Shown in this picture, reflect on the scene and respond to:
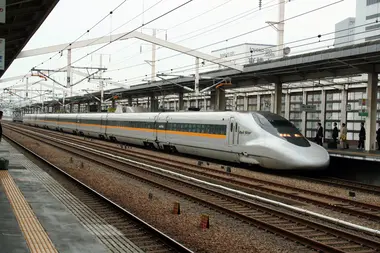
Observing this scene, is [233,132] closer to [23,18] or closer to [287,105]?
[23,18]

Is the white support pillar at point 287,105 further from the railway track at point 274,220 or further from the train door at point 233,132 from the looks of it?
the railway track at point 274,220

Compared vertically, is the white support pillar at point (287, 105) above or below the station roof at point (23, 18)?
below

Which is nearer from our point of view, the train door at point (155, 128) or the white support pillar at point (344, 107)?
the white support pillar at point (344, 107)

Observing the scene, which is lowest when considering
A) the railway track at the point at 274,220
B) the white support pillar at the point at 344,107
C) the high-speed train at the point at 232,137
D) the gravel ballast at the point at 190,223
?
the gravel ballast at the point at 190,223

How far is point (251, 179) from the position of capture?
54.7ft

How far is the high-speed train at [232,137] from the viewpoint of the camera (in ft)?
57.3

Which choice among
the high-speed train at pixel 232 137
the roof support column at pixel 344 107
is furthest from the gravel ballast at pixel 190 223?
the roof support column at pixel 344 107

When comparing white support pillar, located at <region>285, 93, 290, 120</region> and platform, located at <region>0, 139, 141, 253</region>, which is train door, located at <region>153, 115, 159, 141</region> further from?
platform, located at <region>0, 139, 141, 253</region>

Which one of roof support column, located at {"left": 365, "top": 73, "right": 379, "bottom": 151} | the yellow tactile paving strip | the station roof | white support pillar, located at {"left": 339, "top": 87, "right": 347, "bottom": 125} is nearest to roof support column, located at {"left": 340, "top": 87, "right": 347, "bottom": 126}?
white support pillar, located at {"left": 339, "top": 87, "right": 347, "bottom": 125}

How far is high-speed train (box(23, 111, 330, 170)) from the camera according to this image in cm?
1747

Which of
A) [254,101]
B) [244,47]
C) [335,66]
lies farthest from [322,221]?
[244,47]

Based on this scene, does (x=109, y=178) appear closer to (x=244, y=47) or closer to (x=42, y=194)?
(x=42, y=194)

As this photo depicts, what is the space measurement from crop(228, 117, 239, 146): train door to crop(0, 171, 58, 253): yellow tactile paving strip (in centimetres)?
1026

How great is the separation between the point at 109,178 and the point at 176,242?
9210 millimetres
